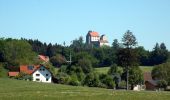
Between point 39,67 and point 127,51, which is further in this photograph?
point 39,67

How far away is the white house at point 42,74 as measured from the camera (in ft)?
380

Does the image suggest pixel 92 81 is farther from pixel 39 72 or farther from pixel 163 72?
pixel 39 72

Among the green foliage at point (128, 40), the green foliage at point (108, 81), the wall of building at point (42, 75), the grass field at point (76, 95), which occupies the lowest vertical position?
the grass field at point (76, 95)

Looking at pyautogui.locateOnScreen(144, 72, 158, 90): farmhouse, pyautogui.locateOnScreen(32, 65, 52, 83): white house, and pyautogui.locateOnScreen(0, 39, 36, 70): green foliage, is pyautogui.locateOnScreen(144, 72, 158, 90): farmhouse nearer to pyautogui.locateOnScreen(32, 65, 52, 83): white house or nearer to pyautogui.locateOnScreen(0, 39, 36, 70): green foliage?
pyautogui.locateOnScreen(32, 65, 52, 83): white house

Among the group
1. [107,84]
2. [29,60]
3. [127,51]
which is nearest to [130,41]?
[127,51]

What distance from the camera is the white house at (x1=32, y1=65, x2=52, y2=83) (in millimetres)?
115875

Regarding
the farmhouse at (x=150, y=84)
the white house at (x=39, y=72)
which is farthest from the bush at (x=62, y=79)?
the farmhouse at (x=150, y=84)

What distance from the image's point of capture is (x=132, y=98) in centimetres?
3078

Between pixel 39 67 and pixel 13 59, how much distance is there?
21245mm

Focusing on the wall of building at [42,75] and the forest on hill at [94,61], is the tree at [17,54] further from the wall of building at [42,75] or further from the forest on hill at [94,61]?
the wall of building at [42,75]

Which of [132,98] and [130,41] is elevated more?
[130,41]

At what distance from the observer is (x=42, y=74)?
389 feet

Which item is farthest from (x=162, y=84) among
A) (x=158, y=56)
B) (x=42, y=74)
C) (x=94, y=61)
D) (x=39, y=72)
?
(x=158, y=56)

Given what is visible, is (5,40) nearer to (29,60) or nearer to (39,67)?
(29,60)
